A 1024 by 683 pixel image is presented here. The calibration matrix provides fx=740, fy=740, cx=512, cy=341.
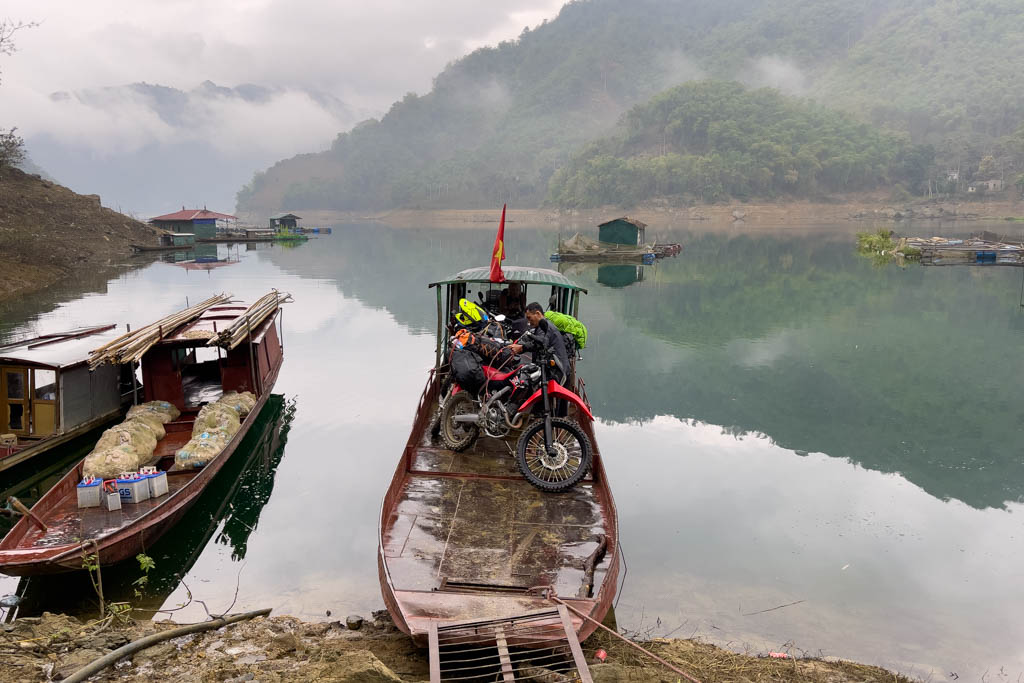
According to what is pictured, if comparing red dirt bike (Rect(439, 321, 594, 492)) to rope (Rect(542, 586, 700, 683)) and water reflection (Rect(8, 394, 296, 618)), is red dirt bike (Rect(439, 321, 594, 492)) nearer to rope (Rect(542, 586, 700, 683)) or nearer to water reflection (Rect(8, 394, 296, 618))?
rope (Rect(542, 586, 700, 683))

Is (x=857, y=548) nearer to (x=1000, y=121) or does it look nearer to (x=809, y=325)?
(x=809, y=325)

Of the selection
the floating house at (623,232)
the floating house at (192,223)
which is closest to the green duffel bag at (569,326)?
the floating house at (623,232)

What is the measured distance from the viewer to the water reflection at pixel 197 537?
8867 millimetres

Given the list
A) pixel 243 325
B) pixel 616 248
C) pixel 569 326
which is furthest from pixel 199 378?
pixel 616 248

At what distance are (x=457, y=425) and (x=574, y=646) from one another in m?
5.16

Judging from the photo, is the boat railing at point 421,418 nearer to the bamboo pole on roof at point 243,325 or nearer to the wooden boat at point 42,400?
the bamboo pole on roof at point 243,325

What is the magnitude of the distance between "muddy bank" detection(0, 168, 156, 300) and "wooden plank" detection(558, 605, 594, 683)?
33764mm

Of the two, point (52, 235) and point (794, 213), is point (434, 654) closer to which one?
point (52, 235)

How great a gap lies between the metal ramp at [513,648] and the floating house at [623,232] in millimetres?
49428

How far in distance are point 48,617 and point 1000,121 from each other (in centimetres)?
16591

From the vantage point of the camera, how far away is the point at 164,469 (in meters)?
11.3

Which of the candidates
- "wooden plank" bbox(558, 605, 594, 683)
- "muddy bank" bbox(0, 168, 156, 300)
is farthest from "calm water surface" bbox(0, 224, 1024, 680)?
"muddy bank" bbox(0, 168, 156, 300)

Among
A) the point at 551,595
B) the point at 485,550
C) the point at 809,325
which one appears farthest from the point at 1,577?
the point at 809,325

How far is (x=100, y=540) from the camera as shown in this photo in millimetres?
8469
